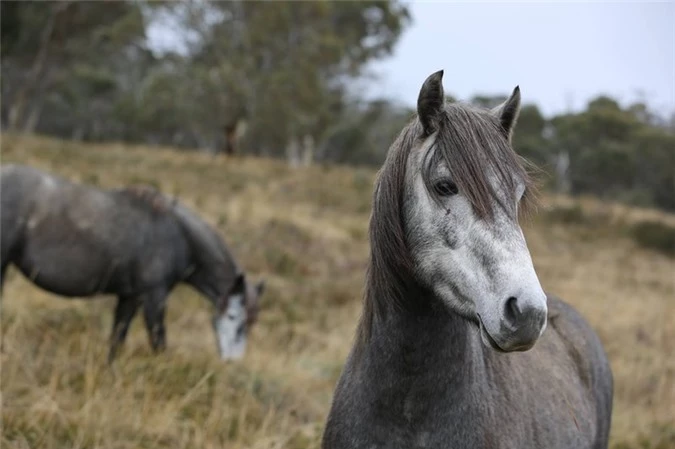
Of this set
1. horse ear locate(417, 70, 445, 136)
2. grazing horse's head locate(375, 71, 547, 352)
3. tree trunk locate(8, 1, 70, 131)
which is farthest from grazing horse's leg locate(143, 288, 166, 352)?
tree trunk locate(8, 1, 70, 131)

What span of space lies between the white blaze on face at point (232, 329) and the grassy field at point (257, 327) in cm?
20

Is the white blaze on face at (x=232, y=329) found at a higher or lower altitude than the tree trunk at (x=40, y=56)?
lower

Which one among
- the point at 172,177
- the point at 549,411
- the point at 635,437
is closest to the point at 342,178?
the point at 172,177

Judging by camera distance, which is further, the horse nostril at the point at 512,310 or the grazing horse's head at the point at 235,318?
the grazing horse's head at the point at 235,318

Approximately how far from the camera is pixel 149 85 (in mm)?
24578

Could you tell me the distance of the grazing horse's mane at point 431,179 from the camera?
1843 mm

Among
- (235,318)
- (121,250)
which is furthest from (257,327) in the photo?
(121,250)

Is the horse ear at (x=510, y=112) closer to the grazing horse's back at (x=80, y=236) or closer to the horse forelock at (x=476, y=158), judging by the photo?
the horse forelock at (x=476, y=158)

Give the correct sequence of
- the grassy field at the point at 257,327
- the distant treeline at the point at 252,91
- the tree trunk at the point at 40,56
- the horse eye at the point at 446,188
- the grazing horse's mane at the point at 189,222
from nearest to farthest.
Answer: the horse eye at the point at 446,188
the grassy field at the point at 257,327
the grazing horse's mane at the point at 189,222
the tree trunk at the point at 40,56
the distant treeline at the point at 252,91

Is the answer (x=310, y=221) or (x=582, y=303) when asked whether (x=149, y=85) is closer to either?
(x=310, y=221)

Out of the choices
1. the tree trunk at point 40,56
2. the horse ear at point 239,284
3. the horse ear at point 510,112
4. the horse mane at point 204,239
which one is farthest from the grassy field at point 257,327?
the tree trunk at point 40,56

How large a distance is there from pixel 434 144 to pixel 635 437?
4.24 meters

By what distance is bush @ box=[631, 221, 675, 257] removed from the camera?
1709 centimetres

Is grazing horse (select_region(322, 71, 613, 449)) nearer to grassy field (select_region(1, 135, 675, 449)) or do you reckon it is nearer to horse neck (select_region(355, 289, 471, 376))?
horse neck (select_region(355, 289, 471, 376))
